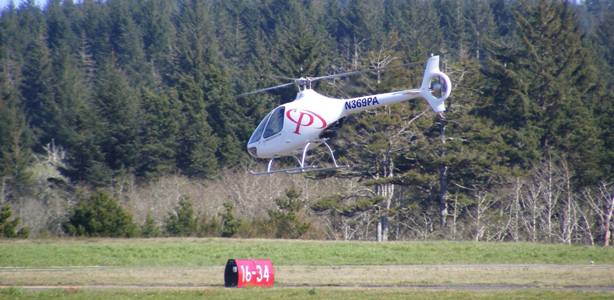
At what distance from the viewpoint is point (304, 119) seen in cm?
2584

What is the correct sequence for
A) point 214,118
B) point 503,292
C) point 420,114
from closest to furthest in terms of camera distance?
1. point 503,292
2. point 420,114
3. point 214,118

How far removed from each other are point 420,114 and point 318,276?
21.3m

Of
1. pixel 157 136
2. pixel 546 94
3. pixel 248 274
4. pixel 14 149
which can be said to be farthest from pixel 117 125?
pixel 248 274

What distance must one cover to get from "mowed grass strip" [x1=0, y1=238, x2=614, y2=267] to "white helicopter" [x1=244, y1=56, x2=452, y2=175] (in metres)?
4.64

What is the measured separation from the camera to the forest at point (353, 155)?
45344 mm

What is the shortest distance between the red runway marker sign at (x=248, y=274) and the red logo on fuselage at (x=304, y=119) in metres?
4.57

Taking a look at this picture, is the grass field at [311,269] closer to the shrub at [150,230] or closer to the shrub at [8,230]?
the shrub at [8,230]

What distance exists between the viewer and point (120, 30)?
347ft

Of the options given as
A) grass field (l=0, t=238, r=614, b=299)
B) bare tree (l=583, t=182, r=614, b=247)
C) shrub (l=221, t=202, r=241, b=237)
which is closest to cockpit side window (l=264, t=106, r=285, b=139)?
grass field (l=0, t=238, r=614, b=299)

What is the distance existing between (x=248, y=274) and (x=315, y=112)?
5287 millimetres

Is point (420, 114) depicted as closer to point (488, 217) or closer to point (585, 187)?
point (488, 217)

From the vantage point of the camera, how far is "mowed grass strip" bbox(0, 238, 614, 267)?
29578mm

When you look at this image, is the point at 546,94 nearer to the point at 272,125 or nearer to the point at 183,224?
the point at 183,224

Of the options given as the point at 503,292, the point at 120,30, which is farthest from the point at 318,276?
the point at 120,30
